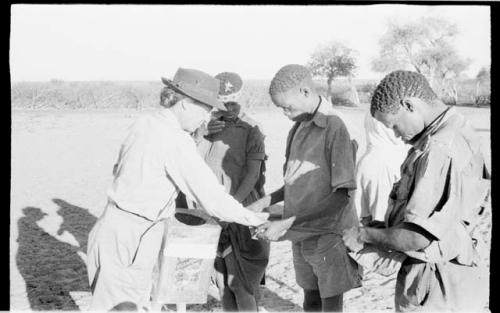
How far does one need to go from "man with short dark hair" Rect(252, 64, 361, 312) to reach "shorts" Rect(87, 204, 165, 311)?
0.75 meters

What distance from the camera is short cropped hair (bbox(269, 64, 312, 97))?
3400 millimetres

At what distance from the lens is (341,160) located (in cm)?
334

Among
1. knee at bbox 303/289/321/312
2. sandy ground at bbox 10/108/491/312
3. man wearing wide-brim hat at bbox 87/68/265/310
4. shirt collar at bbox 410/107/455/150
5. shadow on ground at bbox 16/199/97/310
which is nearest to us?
shirt collar at bbox 410/107/455/150

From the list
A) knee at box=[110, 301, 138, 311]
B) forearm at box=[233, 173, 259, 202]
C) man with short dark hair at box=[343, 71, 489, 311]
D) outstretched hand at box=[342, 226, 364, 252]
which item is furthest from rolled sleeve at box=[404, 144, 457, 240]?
forearm at box=[233, 173, 259, 202]

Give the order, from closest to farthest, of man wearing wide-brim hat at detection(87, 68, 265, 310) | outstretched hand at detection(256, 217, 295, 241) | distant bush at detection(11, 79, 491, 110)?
man wearing wide-brim hat at detection(87, 68, 265, 310) → outstretched hand at detection(256, 217, 295, 241) → distant bush at detection(11, 79, 491, 110)

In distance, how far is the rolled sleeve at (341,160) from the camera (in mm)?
3324

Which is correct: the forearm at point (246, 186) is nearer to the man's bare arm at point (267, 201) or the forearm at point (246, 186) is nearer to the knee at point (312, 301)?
the man's bare arm at point (267, 201)

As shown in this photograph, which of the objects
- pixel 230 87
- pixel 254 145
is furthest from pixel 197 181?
pixel 230 87

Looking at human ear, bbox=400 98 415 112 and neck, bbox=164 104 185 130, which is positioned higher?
human ear, bbox=400 98 415 112

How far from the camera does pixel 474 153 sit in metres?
2.52

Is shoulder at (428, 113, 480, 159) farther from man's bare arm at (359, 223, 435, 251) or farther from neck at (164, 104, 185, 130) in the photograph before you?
neck at (164, 104, 185, 130)

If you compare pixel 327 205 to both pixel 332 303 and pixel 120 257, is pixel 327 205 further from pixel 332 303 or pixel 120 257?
pixel 120 257

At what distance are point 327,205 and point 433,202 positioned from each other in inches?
41.1

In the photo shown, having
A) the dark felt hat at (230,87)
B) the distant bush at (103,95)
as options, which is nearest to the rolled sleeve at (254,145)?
the dark felt hat at (230,87)
